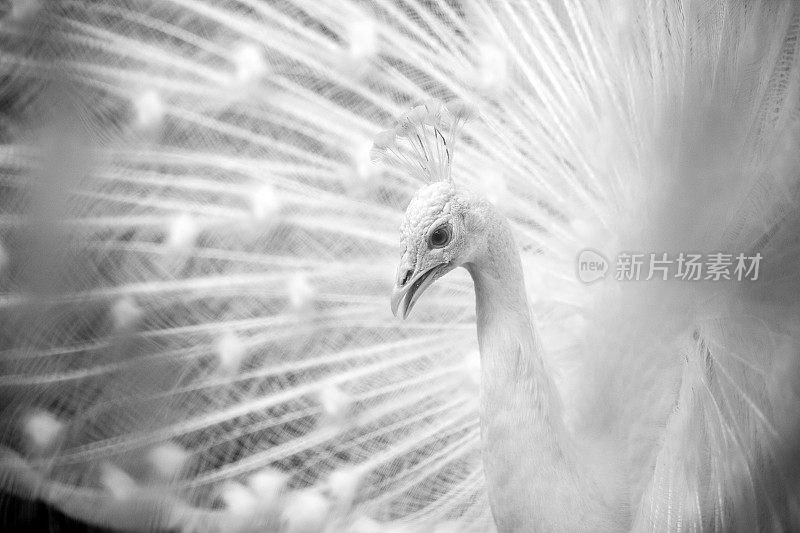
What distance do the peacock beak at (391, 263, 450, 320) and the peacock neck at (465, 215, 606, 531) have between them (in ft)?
0.18

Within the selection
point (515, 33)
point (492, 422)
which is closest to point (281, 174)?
point (515, 33)

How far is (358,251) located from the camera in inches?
47.1

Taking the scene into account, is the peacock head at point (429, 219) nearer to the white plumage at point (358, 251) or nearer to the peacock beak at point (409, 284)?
the peacock beak at point (409, 284)

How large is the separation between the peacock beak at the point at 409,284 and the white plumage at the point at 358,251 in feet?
0.72

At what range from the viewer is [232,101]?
3.78 feet

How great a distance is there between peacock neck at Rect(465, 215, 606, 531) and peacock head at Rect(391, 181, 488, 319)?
3cm

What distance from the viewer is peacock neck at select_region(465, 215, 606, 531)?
81 cm

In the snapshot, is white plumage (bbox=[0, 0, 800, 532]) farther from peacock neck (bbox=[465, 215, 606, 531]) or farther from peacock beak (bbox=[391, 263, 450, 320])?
peacock beak (bbox=[391, 263, 450, 320])

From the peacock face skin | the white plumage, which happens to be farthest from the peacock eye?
the white plumage

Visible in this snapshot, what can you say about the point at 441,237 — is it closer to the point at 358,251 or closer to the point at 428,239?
the point at 428,239

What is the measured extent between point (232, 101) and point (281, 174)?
0.13 m

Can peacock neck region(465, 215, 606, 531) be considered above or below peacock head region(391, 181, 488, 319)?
below

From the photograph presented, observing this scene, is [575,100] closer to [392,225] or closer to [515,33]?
[515,33]

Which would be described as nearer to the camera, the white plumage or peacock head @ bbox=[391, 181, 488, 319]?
peacock head @ bbox=[391, 181, 488, 319]
